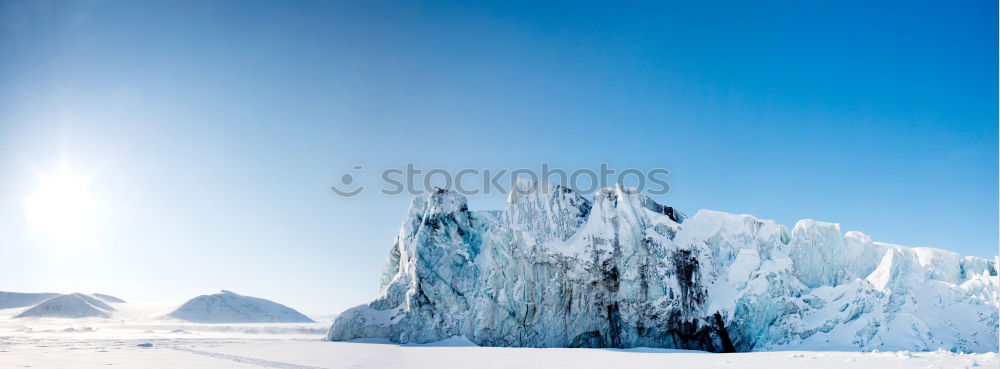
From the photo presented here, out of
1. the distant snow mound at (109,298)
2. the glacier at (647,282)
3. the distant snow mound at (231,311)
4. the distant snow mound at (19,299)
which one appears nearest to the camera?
the glacier at (647,282)

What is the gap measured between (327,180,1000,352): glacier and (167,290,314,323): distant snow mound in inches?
2778

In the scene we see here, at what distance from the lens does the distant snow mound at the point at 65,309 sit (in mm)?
91250

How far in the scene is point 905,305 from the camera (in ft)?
109

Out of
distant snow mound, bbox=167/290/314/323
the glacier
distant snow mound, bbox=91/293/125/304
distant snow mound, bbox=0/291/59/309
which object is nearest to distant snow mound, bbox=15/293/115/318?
distant snow mound, bbox=167/290/314/323

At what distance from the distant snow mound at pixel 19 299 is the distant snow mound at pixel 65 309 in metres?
18.7

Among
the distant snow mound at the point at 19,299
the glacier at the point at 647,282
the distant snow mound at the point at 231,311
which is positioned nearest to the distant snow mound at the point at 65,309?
the distant snow mound at the point at 231,311

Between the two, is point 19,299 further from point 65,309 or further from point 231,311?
point 231,311

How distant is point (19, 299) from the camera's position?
113 m

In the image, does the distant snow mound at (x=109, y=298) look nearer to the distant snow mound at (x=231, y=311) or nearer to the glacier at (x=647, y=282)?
the distant snow mound at (x=231, y=311)

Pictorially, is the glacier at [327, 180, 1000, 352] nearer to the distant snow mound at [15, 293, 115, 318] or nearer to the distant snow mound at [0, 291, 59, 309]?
the distant snow mound at [15, 293, 115, 318]

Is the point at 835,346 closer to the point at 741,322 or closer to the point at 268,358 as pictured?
the point at 741,322

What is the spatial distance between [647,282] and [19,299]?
134 m

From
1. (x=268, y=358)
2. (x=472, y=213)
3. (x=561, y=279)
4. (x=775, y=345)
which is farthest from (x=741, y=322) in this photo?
(x=268, y=358)

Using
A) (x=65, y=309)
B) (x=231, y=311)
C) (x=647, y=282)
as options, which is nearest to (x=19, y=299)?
(x=65, y=309)
